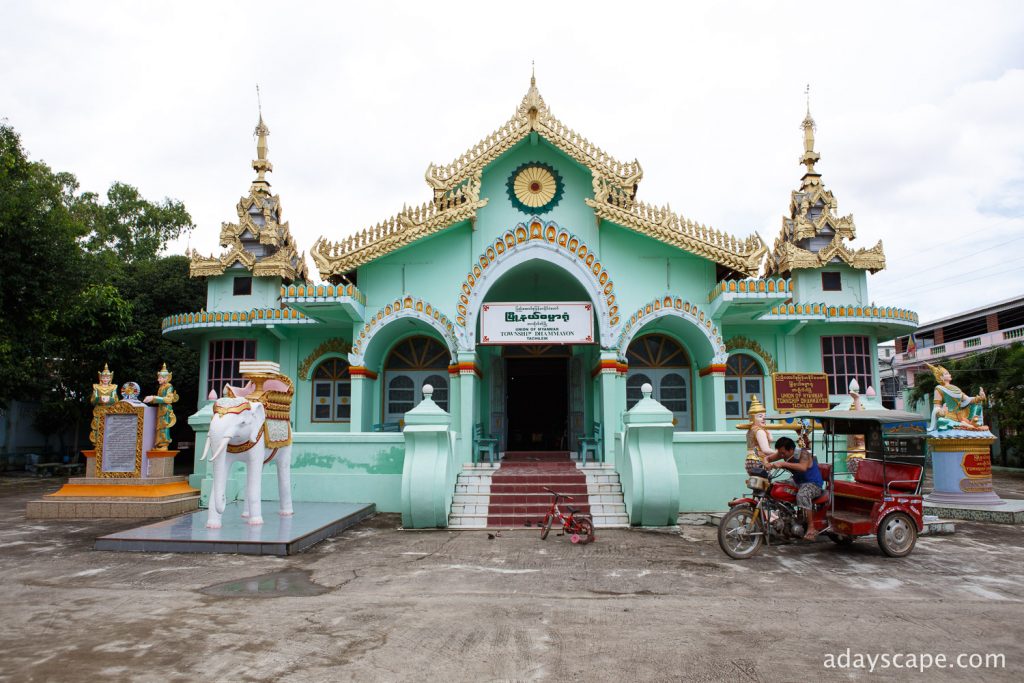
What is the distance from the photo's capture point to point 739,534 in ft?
24.8

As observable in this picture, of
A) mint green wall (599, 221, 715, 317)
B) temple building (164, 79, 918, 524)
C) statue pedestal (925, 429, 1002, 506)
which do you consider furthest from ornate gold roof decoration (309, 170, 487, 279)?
statue pedestal (925, 429, 1002, 506)

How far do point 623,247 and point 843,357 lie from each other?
6582 mm

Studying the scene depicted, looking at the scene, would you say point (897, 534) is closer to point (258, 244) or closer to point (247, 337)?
point (247, 337)

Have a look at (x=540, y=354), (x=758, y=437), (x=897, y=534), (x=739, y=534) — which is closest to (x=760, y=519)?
(x=739, y=534)

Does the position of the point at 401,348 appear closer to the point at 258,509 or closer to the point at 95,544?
the point at 258,509

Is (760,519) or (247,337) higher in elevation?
(247,337)

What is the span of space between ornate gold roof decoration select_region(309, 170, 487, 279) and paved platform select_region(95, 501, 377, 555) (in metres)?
5.55

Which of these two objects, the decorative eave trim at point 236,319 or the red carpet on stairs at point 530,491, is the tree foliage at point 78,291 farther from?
the red carpet on stairs at point 530,491

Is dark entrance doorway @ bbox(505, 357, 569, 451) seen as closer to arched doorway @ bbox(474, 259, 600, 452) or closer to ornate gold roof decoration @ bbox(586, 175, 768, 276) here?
arched doorway @ bbox(474, 259, 600, 452)

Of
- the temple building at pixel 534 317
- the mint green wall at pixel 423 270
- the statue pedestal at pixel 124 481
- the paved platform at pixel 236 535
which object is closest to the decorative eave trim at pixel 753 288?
the temple building at pixel 534 317

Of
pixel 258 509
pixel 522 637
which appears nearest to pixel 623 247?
pixel 258 509

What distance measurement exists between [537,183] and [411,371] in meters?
5.15

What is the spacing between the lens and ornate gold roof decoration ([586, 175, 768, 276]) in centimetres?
1347

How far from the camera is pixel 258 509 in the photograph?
352 inches
